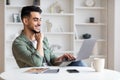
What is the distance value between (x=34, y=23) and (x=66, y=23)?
7.98 ft

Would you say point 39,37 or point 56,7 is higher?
point 56,7

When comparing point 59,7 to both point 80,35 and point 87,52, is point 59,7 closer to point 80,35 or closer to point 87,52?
point 80,35

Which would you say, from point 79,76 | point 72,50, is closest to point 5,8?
point 72,50

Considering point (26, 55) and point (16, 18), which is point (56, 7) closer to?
point (16, 18)

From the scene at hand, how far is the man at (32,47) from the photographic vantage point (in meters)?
2.33

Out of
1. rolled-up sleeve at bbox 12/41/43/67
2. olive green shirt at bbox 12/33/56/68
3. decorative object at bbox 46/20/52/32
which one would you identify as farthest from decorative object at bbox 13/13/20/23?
rolled-up sleeve at bbox 12/41/43/67

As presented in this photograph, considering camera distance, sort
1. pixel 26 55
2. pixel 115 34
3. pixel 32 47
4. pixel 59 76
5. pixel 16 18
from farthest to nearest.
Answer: pixel 16 18
pixel 115 34
pixel 32 47
pixel 26 55
pixel 59 76

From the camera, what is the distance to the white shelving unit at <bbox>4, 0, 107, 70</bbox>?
4809 mm

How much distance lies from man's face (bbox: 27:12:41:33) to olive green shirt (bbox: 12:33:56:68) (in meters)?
0.12

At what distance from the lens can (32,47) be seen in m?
2.54

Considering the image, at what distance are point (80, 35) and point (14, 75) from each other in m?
3.31

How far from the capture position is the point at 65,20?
4977 millimetres

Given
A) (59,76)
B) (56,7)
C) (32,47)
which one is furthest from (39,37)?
(56,7)

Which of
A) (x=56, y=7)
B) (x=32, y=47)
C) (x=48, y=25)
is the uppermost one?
(x=56, y=7)
